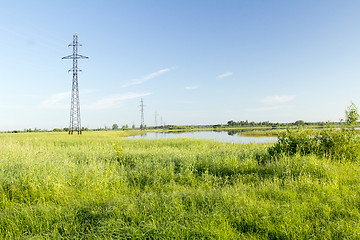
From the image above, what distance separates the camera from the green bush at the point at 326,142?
7.72m

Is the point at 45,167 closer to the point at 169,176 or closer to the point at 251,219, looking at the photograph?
the point at 169,176

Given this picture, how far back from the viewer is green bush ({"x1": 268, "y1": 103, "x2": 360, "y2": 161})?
25.3 feet

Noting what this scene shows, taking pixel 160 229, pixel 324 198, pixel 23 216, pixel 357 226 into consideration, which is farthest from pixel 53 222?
pixel 324 198

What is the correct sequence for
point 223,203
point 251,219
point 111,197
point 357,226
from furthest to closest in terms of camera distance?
1. point 111,197
2. point 223,203
3. point 251,219
4. point 357,226

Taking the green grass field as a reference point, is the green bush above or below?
above

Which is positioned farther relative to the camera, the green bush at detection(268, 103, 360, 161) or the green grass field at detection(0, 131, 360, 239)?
the green bush at detection(268, 103, 360, 161)

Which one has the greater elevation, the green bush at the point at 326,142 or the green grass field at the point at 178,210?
the green bush at the point at 326,142

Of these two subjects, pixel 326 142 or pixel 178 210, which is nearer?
pixel 178 210

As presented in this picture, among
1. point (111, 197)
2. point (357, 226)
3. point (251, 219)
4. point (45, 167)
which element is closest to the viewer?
point (357, 226)

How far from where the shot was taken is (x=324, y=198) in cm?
420

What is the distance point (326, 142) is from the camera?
816 cm

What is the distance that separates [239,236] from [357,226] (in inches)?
72.5

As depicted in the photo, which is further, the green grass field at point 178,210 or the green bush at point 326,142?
the green bush at point 326,142

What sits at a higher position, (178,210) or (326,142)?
(326,142)
